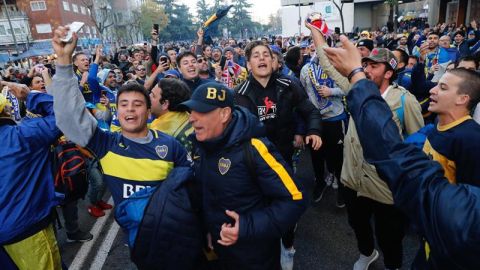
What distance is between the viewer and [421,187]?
1.13 metres

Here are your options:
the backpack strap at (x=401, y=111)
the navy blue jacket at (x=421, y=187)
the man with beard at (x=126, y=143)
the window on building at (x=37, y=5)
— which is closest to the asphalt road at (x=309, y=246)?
the backpack strap at (x=401, y=111)

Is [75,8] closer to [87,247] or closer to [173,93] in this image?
[87,247]

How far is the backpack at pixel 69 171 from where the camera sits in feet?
12.0

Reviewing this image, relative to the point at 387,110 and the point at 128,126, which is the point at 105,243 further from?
the point at 387,110

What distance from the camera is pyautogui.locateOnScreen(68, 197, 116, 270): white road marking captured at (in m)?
3.94

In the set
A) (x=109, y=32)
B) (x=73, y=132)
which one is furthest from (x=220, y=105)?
(x=109, y=32)

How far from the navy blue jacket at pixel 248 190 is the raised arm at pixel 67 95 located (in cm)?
78

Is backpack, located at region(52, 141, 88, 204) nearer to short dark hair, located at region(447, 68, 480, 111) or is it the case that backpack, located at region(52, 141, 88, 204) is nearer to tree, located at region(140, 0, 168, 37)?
short dark hair, located at region(447, 68, 480, 111)

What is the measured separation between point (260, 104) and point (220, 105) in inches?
58.8

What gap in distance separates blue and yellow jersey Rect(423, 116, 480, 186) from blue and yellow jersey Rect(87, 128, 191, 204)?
6.01 feet

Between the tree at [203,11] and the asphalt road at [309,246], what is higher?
the tree at [203,11]

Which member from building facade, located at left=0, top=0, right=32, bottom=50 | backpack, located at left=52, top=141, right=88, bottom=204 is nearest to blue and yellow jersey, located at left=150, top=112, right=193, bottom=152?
backpack, located at left=52, top=141, right=88, bottom=204

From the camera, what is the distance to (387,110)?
1197 millimetres

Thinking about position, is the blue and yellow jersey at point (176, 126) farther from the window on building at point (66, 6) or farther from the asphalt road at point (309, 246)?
the window on building at point (66, 6)
